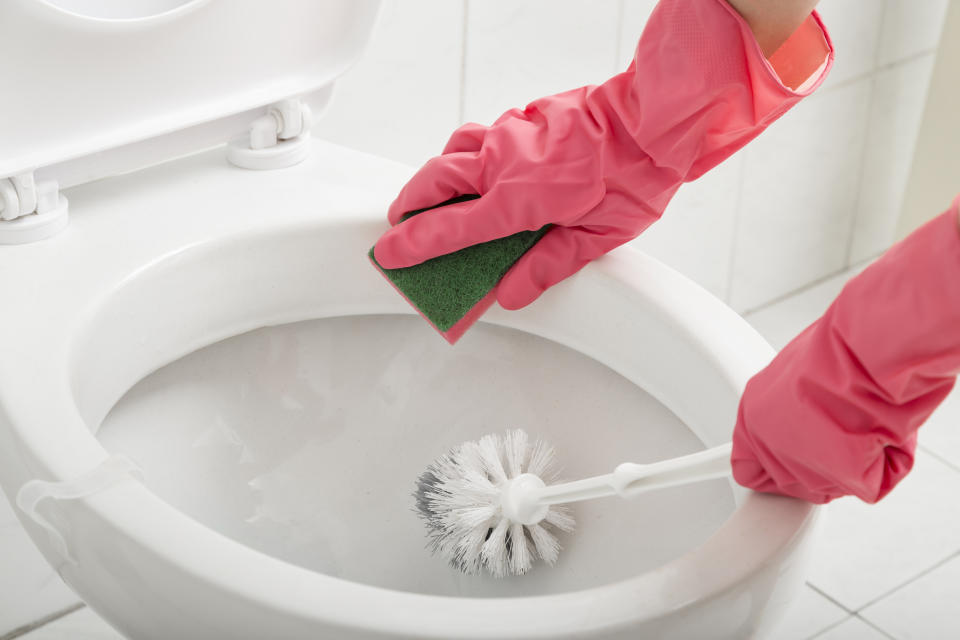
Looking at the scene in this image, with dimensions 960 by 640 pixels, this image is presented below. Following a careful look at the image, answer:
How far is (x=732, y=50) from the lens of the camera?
651 millimetres

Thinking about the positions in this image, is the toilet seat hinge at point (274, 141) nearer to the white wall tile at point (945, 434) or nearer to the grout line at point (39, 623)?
the grout line at point (39, 623)

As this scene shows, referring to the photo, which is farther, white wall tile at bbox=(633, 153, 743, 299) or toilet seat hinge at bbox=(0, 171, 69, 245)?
white wall tile at bbox=(633, 153, 743, 299)

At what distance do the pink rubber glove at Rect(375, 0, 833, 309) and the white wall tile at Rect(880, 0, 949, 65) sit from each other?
0.79 metres

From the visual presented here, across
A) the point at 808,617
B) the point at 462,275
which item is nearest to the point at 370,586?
the point at 462,275

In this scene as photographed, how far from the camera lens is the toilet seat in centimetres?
48

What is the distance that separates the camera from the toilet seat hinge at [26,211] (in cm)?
69

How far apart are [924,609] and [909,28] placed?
76 centimetres

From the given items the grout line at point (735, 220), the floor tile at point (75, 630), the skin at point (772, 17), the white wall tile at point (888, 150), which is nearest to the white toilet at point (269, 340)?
the skin at point (772, 17)

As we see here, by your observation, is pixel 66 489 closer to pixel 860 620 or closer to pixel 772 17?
pixel 772 17

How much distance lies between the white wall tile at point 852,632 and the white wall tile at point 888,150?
0.68 m

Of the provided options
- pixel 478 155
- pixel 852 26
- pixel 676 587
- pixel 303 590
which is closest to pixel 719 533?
pixel 676 587

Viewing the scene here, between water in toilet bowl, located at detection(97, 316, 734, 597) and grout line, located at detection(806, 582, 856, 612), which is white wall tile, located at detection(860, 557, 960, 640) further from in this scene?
water in toilet bowl, located at detection(97, 316, 734, 597)

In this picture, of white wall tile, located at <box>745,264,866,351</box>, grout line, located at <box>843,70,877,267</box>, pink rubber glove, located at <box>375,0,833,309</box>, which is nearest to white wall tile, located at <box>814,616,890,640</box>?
white wall tile, located at <box>745,264,866,351</box>

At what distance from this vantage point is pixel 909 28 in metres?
1.45
